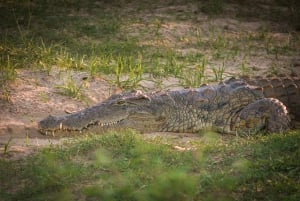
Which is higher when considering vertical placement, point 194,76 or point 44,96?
point 194,76

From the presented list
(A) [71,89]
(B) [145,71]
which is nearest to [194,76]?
(B) [145,71]

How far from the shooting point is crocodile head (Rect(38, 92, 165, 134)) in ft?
19.6

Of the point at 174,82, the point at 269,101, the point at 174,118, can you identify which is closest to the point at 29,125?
the point at 174,118

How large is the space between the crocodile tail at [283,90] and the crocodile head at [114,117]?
1.45 metres

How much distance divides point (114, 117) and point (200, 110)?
3.77 ft

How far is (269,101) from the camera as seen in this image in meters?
6.38

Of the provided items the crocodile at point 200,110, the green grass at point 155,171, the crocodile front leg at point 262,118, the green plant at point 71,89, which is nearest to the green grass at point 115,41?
the green plant at point 71,89

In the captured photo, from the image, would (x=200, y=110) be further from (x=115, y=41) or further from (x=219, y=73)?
(x=115, y=41)

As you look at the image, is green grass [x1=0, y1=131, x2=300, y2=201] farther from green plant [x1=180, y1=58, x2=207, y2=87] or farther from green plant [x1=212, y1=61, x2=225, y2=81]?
green plant [x1=212, y1=61, x2=225, y2=81]

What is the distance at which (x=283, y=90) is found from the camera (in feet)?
22.6

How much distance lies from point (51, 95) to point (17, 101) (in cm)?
51

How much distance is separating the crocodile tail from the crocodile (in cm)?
1

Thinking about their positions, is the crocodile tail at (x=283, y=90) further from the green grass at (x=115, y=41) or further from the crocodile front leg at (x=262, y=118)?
the green grass at (x=115, y=41)

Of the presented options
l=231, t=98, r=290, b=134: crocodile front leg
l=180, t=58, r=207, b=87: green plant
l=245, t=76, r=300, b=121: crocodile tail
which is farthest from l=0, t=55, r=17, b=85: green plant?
l=245, t=76, r=300, b=121: crocodile tail
